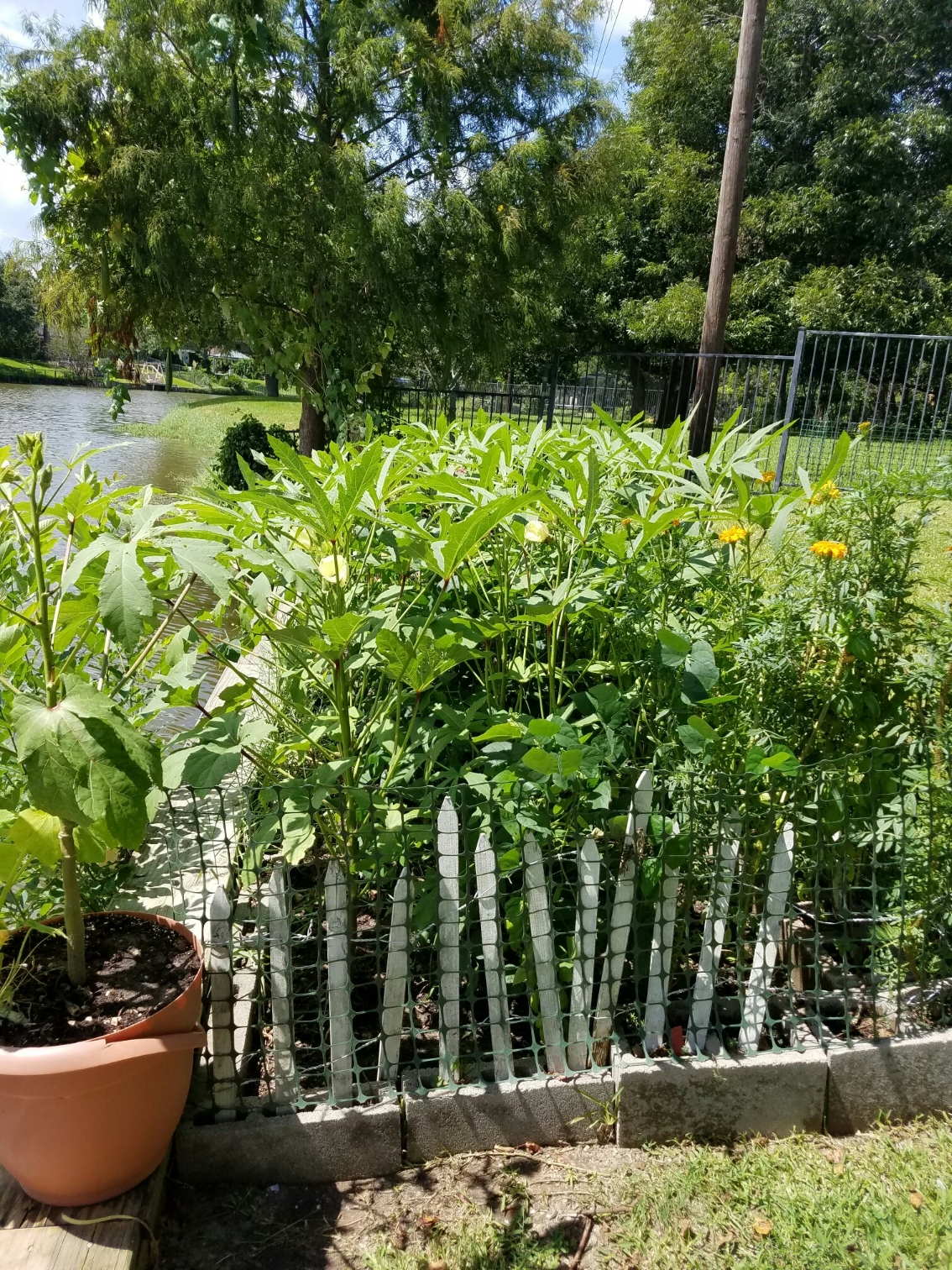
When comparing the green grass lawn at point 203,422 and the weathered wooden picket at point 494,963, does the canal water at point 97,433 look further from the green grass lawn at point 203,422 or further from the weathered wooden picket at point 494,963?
the weathered wooden picket at point 494,963

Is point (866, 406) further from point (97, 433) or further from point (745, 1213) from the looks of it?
point (745, 1213)

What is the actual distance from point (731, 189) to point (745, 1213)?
8819mm

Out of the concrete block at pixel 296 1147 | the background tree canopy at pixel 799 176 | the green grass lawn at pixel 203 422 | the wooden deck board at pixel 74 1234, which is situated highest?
the background tree canopy at pixel 799 176

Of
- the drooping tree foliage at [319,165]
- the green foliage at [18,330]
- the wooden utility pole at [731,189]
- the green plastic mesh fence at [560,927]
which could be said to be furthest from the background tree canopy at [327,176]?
the green foliage at [18,330]

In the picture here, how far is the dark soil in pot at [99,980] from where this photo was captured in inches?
56.1

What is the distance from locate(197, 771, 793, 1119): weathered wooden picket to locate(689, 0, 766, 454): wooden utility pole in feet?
21.7

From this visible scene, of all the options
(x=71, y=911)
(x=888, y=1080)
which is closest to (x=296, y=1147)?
(x=71, y=911)

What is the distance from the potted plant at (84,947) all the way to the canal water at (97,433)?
506 centimetres

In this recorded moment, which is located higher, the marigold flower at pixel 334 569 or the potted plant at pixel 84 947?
the marigold flower at pixel 334 569

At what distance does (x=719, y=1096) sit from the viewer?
1741 mm

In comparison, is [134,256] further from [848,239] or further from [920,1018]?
[848,239]

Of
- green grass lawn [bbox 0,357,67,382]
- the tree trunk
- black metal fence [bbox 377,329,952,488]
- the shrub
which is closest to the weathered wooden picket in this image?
black metal fence [bbox 377,329,952,488]

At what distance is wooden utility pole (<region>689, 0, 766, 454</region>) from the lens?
8.05 m

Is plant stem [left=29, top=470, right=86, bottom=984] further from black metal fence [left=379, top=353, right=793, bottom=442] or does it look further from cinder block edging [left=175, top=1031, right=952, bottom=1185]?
black metal fence [left=379, top=353, right=793, bottom=442]
